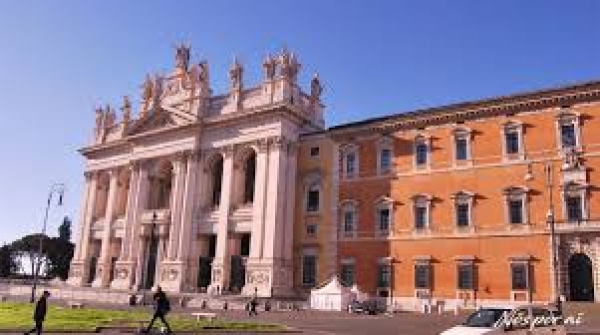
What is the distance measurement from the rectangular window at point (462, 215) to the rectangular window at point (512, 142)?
14.0ft

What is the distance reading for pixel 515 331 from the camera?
49.0 ft

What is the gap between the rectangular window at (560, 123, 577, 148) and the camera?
114 feet

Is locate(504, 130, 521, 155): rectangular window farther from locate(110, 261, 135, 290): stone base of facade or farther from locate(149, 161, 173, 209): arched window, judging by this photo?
locate(110, 261, 135, 290): stone base of facade

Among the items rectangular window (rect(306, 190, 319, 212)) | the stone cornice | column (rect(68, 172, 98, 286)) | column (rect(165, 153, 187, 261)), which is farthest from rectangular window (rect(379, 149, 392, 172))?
column (rect(68, 172, 98, 286))

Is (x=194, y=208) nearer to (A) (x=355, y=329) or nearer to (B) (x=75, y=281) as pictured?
Answer: (B) (x=75, y=281)

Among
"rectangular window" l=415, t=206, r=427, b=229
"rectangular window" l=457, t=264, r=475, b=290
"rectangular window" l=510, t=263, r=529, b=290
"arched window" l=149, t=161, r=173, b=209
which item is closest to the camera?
"rectangular window" l=510, t=263, r=529, b=290

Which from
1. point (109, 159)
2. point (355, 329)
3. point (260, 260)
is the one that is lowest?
point (355, 329)

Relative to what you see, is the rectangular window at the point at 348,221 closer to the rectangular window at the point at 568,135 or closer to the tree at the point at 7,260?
the rectangular window at the point at 568,135

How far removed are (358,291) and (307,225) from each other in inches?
315

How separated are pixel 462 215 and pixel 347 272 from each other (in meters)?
9.12

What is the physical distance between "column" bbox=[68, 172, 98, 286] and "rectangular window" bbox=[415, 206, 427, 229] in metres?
33.9

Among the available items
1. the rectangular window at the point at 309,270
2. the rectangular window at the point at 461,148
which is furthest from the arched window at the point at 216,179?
the rectangular window at the point at 461,148

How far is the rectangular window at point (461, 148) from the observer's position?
38.6 meters

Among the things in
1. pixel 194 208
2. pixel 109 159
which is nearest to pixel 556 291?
pixel 194 208
